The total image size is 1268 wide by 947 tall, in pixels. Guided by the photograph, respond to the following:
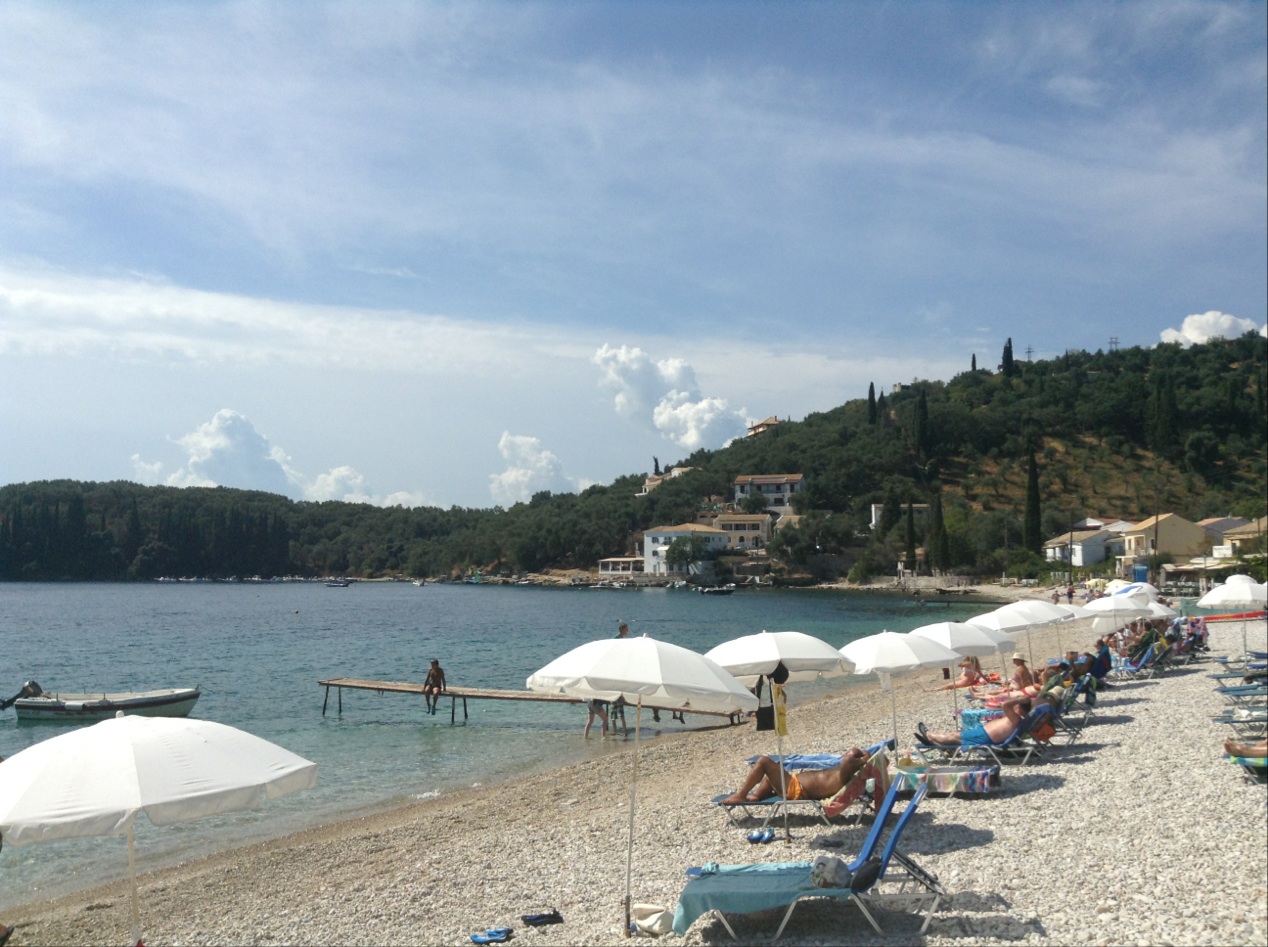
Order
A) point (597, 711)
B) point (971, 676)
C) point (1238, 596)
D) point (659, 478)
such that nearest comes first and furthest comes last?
point (1238, 596) < point (971, 676) < point (597, 711) < point (659, 478)

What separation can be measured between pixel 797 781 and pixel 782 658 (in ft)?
4.52

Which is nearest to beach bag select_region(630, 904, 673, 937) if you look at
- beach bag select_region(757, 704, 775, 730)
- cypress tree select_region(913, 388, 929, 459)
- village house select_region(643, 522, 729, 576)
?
beach bag select_region(757, 704, 775, 730)

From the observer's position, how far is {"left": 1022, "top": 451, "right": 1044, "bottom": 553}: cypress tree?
8812 centimetres

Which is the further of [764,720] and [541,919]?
[764,720]

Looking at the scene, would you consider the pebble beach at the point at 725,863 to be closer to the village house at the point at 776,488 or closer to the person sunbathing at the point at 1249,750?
the person sunbathing at the point at 1249,750

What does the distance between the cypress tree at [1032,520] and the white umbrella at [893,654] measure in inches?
3223

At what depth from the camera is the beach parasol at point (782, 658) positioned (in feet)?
35.9

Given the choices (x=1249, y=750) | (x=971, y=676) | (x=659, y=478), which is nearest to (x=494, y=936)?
(x=1249, y=750)

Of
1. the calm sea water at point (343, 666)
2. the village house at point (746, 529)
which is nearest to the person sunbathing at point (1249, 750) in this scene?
the calm sea water at point (343, 666)

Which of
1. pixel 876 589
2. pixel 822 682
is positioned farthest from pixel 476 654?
pixel 876 589

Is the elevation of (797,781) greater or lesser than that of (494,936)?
greater

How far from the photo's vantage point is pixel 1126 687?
1894cm

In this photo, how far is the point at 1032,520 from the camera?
90688mm

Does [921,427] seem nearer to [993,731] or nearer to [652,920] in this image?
[993,731]
